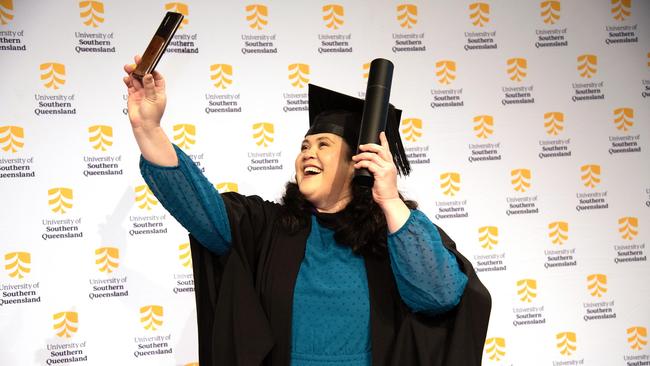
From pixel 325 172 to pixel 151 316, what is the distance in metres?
1.42

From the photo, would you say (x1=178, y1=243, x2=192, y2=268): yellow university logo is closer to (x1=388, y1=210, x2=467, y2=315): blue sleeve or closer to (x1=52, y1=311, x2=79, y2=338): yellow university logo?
(x1=52, y1=311, x2=79, y2=338): yellow university logo

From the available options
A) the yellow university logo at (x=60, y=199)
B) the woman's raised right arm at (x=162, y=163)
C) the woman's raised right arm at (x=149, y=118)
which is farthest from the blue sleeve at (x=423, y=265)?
the yellow university logo at (x=60, y=199)

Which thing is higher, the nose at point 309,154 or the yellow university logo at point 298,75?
the yellow university logo at point 298,75

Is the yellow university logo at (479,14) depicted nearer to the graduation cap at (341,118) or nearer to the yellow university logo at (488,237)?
the yellow university logo at (488,237)

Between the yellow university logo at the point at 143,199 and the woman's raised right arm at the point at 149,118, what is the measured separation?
1340mm

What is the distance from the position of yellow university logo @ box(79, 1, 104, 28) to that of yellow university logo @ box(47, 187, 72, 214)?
2.61 feet

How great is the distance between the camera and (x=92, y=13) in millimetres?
2848

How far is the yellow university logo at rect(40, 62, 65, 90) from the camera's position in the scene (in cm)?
277

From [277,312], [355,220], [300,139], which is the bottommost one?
[277,312]

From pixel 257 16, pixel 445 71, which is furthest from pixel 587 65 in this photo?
pixel 257 16

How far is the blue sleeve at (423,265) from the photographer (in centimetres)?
156

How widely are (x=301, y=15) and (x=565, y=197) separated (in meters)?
1.74

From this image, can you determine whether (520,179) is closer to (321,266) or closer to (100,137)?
(321,266)

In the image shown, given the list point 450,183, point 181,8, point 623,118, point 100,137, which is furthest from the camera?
point 623,118
